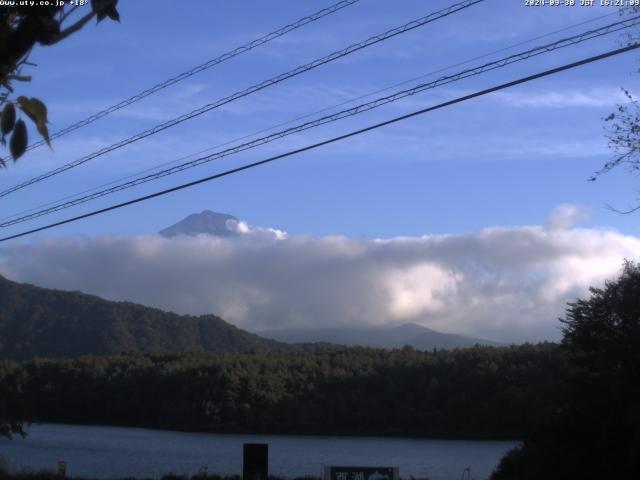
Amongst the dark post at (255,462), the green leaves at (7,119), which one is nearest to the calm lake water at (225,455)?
the dark post at (255,462)

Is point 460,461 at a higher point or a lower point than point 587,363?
lower

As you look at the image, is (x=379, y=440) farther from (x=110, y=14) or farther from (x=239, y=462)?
(x=110, y=14)

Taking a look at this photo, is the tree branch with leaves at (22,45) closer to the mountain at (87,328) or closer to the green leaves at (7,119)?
the green leaves at (7,119)

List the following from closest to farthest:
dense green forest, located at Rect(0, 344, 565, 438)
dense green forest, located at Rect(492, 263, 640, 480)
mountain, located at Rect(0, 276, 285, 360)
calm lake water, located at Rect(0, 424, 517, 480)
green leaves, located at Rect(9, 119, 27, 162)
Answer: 1. green leaves, located at Rect(9, 119, 27, 162)
2. dense green forest, located at Rect(492, 263, 640, 480)
3. calm lake water, located at Rect(0, 424, 517, 480)
4. dense green forest, located at Rect(0, 344, 565, 438)
5. mountain, located at Rect(0, 276, 285, 360)

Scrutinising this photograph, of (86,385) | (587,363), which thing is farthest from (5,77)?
(86,385)

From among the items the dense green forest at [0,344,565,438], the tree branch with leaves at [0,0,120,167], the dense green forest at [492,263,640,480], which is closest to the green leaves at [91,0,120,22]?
the tree branch with leaves at [0,0,120,167]

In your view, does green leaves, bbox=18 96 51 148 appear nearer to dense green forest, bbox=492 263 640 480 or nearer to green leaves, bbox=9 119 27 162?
green leaves, bbox=9 119 27 162

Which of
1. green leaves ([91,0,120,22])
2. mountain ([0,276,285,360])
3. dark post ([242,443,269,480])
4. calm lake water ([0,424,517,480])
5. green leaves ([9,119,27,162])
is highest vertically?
mountain ([0,276,285,360])
